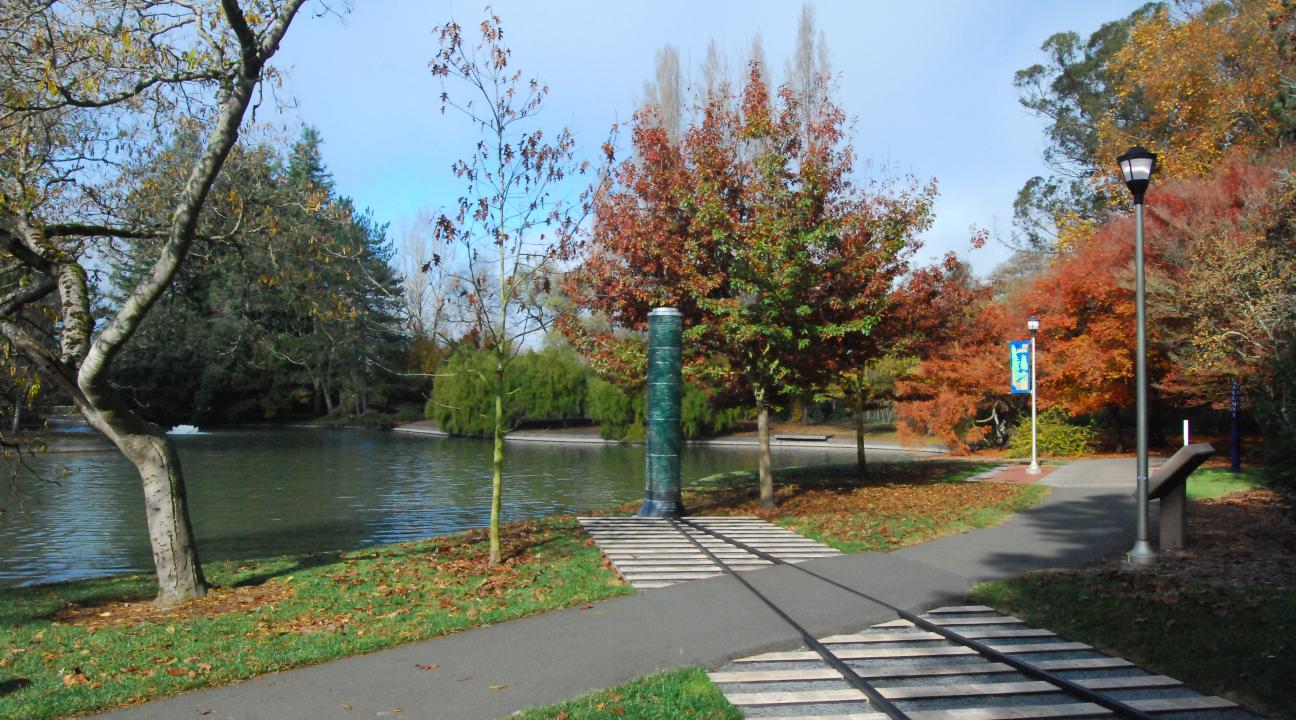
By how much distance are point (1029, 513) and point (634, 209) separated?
8094 millimetres

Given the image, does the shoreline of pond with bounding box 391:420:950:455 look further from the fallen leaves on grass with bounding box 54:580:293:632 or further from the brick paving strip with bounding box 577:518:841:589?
the fallen leaves on grass with bounding box 54:580:293:632

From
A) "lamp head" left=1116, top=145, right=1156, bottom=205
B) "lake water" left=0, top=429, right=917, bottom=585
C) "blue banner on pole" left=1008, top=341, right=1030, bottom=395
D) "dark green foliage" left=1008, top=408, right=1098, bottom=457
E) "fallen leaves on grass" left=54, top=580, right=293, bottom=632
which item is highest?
"lamp head" left=1116, top=145, right=1156, bottom=205

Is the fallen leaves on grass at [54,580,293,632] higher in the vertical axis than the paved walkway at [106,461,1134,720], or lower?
lower

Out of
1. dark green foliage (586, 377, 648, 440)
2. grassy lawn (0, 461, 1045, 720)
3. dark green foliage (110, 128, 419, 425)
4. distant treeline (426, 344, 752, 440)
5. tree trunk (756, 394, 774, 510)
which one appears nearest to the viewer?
grassy lawn (0, 461, 1045, 720)

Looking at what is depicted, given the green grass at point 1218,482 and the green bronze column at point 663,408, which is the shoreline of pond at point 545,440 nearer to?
the green grass at point 1218,482

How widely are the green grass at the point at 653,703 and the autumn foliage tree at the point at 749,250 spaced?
8.45 meters

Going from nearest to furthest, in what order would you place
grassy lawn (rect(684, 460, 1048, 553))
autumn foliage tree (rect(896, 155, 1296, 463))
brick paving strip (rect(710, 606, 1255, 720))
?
brick paving strip (rect(710, 606, 1255, 720)) < grassy lawn (rect(684, 460, 1048, 553)) < autumn foliage tree (rect(896, 155, 1296, 463))

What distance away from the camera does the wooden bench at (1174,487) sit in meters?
9.47

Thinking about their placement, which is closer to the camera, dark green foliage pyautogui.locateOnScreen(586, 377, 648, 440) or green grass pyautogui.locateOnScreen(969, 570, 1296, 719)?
green grass pyautogui.locateOnScreen(969, 570, 1296, 719)

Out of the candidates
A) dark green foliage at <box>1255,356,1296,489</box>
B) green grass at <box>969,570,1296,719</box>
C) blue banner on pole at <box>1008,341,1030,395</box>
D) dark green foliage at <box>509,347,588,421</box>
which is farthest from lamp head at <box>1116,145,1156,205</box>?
dark green foliage at <box>509,347,588,421</box>

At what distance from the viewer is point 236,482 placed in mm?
25516

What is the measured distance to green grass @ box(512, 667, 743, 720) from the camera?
17.5 feet

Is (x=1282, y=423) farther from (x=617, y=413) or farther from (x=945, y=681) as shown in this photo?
(x=617, y=413)

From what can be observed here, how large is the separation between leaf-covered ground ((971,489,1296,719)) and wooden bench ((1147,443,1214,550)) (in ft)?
0.94
